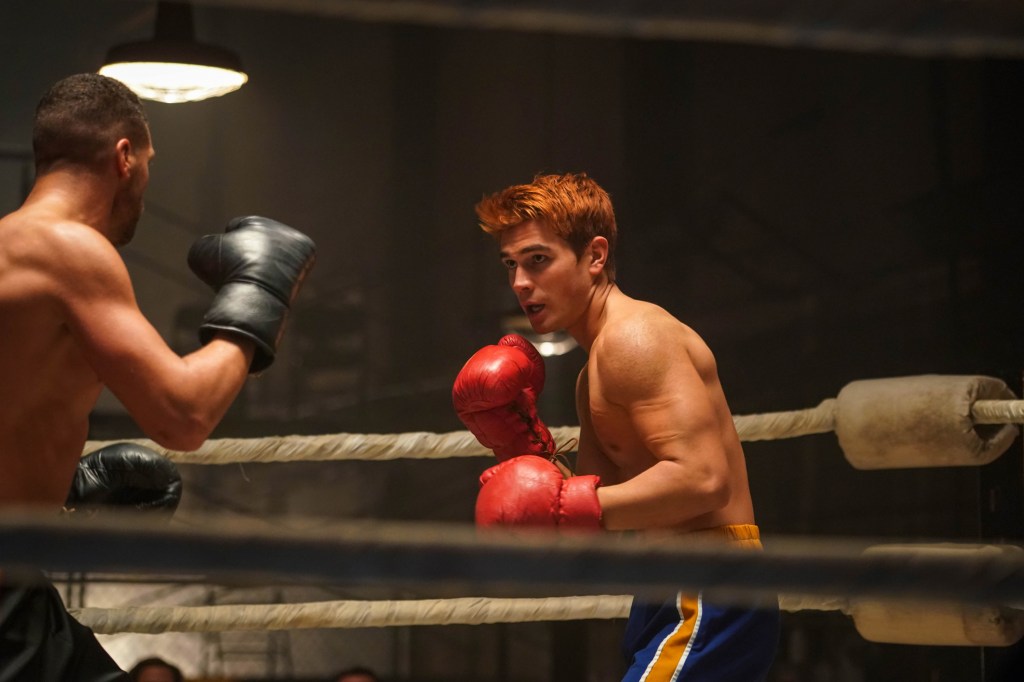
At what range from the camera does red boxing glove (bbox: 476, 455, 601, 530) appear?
1655 millimetres

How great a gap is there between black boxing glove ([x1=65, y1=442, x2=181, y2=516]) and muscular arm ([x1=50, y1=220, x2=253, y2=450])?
0.50 metres

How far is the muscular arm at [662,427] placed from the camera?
167 cm

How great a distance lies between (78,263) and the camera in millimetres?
1444

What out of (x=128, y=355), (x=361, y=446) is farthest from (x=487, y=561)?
(x=361, y=446)

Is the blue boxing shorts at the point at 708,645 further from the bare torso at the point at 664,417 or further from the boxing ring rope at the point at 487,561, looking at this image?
the boxing ring rope at the point at 487,561

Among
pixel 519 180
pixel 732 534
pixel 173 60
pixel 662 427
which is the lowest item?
pixel 732 534

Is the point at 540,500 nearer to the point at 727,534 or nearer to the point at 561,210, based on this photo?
the point at 727,534

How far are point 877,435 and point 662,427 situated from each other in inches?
39.9

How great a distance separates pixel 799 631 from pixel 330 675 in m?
1.86

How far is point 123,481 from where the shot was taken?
192 centimetres

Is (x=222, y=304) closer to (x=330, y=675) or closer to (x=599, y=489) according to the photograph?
(x=599, y=489)

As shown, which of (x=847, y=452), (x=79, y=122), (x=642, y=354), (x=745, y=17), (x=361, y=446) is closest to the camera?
(x=745, y=17)

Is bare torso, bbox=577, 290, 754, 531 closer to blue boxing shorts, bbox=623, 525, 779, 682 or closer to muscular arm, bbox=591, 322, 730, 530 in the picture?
muscular arm, bbox=591, 322, 730, 530

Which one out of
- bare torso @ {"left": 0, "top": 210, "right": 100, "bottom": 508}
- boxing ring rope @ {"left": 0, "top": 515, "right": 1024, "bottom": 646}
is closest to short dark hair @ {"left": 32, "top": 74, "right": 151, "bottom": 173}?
bare torso @ {"left": 0, "top": 210, "right": 100, "bottom": 508}
